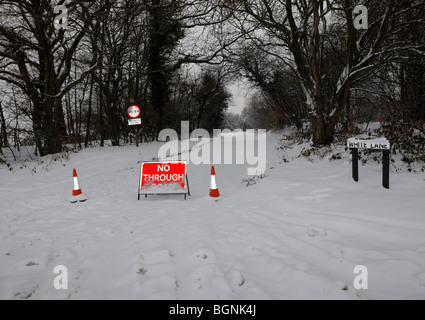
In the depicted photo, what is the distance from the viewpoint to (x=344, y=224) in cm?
370

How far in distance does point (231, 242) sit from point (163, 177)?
3.46 m

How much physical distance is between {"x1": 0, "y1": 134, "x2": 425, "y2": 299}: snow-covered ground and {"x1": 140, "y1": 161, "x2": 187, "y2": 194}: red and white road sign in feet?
1.01

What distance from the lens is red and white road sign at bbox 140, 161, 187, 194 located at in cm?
624

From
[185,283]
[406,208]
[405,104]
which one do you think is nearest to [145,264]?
[185,283]

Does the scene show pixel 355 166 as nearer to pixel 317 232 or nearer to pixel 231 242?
pixel 317 232

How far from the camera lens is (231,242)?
348 centimetres

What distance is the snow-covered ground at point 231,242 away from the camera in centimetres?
244

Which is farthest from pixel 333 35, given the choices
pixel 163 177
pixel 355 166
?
pixel 163 177

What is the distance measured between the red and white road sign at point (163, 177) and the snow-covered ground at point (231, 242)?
307mm

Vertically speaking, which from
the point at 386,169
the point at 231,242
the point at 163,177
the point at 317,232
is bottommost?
the point at 231,242

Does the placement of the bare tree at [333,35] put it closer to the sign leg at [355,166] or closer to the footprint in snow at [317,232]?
the sign leg at [355,166]

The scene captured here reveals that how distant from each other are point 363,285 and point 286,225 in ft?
5.39

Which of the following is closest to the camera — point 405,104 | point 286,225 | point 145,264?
point 145,264
